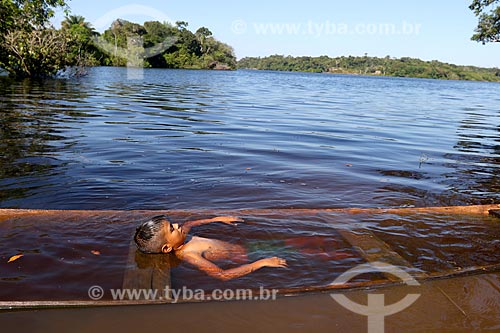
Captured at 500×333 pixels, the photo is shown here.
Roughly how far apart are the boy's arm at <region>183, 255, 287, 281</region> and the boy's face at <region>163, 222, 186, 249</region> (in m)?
0.16

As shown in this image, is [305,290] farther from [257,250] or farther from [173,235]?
[173,235]

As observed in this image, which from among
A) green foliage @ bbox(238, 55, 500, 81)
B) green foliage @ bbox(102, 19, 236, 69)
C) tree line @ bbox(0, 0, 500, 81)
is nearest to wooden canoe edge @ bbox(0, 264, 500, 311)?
tree line @ bbox(0, 0, 500, 81)

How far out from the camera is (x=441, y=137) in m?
11.8

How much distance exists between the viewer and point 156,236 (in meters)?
3.49

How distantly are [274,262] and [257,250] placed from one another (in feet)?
1.37

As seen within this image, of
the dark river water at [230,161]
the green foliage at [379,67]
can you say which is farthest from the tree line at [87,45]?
the green foliage at [379,67]

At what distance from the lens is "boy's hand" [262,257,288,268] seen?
3.50 meters

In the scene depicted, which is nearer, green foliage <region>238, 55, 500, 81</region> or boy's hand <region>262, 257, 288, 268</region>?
boy's hand <region>262, 257, 288, 268</region>

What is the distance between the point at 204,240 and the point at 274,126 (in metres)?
8.52

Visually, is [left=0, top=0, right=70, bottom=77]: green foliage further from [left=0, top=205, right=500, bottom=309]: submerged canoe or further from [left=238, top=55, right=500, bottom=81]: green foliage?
[left=238, top=55, right=500, bottom=81]: green foliage

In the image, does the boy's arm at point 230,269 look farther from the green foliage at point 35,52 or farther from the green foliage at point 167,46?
the green foliage at point 167,46

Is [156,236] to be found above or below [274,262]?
above

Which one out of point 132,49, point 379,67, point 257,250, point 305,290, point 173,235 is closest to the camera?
point 305,290

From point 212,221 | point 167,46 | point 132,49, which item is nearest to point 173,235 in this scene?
point 212,221
